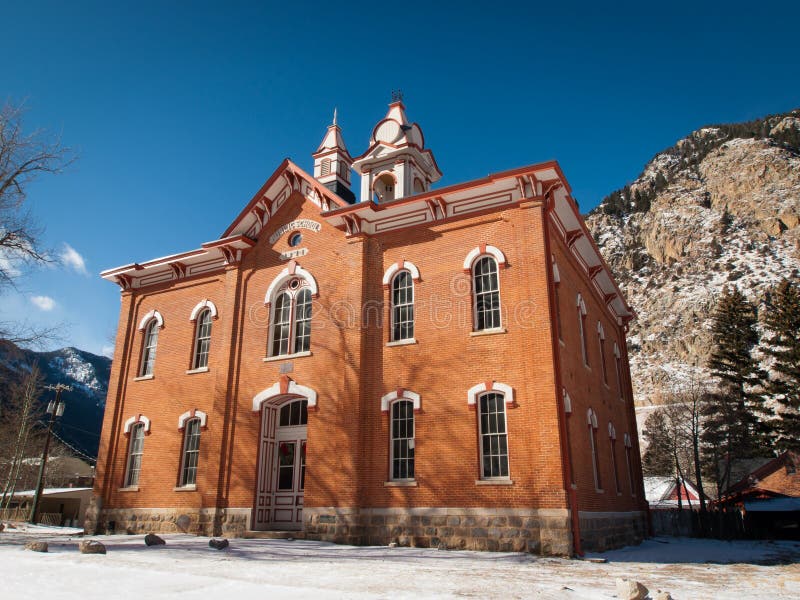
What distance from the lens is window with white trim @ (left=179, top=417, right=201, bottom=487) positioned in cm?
1875

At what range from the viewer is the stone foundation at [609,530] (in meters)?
14.5

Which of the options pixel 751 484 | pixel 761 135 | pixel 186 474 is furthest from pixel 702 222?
pixel 186 474

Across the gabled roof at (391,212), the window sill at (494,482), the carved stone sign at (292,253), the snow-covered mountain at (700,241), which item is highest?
the snow-covered mountain at (700,241)

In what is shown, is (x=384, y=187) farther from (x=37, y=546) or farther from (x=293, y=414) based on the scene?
(x=37, y=546)

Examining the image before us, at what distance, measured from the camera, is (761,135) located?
378ft

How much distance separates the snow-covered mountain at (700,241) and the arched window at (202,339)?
7382 centimetres

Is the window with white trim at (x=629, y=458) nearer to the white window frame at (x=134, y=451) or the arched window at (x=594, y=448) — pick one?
the arched window at (x=594, y=448)

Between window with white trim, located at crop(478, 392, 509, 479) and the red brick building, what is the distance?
0.05m

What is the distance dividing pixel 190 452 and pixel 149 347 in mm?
4870

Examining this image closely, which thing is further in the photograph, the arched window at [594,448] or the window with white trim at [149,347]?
the window with white trim at [149,347]

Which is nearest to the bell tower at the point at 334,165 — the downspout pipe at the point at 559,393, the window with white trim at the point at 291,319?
A: the window with white trim at the point at 291,319

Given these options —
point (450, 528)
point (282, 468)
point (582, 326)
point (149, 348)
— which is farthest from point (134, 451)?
point (582, 326)

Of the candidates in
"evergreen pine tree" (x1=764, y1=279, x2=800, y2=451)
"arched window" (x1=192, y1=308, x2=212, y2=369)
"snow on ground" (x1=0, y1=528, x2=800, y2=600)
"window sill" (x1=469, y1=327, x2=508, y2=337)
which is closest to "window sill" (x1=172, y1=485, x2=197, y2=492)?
"arched window" (x1=192, y1=308, x2=212, y2=369)

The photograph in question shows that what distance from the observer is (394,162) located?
20.9 m
